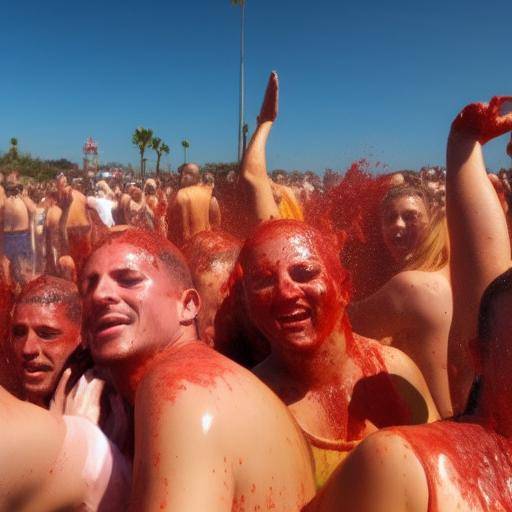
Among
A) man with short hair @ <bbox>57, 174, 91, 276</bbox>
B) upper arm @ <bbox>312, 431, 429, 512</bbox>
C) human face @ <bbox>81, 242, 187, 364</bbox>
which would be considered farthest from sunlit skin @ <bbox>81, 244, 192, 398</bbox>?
man with short hair @ <bbox>57, 174, 91, 276</bbox>

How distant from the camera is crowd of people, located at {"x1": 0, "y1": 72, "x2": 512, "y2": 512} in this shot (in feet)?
4.83

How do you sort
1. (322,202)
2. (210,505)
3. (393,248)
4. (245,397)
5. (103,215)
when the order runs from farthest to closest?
(103,215) → (322,202) → (393,248) → (245,397) → (210,505)

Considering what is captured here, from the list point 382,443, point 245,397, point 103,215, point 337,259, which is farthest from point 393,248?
point 103,215

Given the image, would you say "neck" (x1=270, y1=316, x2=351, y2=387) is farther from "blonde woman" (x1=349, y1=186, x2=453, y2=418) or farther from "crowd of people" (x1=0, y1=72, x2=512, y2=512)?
"blonde woman" (x1=349, y1=186, x2=453, y2=418)

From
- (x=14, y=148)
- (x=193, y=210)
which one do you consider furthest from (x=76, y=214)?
(x=14, y=148)

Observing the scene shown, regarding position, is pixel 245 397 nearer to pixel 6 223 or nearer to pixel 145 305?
pixel 145 305

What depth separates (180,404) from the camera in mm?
1625

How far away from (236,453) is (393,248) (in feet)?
7.16

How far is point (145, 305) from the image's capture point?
2.21 metres

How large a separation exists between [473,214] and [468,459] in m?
1.10

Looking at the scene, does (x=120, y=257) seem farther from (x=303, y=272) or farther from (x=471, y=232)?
(x=471, y=232)

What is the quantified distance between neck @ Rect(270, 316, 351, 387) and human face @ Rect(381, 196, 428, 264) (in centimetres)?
123

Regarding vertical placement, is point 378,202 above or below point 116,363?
above

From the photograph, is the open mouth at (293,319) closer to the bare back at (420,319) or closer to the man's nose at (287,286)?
the man's nose at (287,286)
